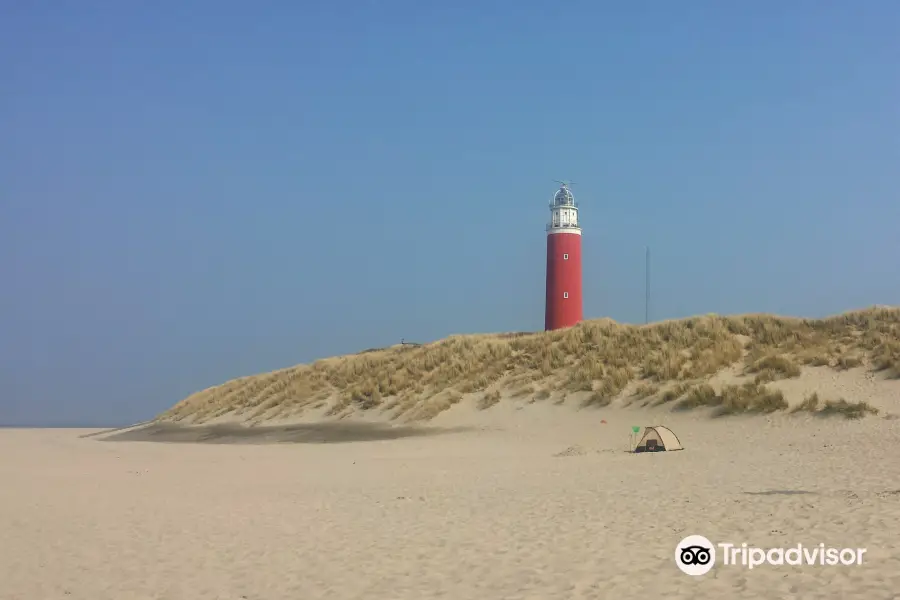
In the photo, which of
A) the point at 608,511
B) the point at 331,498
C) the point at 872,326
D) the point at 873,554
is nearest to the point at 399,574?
the point at 608,511

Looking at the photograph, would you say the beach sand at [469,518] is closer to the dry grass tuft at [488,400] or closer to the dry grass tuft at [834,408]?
the dry grass tuft at [834,408]

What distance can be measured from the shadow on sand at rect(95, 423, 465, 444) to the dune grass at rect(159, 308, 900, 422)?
1.11 metres

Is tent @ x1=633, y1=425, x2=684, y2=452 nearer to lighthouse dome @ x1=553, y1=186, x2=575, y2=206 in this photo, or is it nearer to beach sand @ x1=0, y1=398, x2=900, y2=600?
beach sand @ x1=0, y1=398, x2=900, y2=600

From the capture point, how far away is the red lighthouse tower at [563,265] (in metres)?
40.6

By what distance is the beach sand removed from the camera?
7492mm

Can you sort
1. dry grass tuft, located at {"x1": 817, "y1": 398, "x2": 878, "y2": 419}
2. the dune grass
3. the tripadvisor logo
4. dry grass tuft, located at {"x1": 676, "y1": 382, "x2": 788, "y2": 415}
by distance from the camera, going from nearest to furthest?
the tripadvisor logo < dry grass tuft, located at {"x1": 817, "y1": 398, "x2": 878, "y2": 419} < dry grass tuft, located at {"x1": 676, "y1": 382, "x2": 788, "y2": 415} < the dune grass

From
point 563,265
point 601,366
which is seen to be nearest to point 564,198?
point 563,265

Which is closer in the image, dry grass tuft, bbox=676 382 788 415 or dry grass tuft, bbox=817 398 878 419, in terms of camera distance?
dry grass tuft, bbox=817 398 878 419

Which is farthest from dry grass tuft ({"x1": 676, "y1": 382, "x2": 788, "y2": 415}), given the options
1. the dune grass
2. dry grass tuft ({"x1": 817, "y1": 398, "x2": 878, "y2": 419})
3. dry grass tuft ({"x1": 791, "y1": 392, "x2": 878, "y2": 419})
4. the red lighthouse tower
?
the red lighthouse tower

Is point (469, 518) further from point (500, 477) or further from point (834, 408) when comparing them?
point (834, 408)

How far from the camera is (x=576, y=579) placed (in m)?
7.32

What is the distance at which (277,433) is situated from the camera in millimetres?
26141

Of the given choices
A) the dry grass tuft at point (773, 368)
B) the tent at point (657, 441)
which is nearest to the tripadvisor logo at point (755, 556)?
the tent at point (657, 441)

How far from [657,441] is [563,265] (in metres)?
24.6
